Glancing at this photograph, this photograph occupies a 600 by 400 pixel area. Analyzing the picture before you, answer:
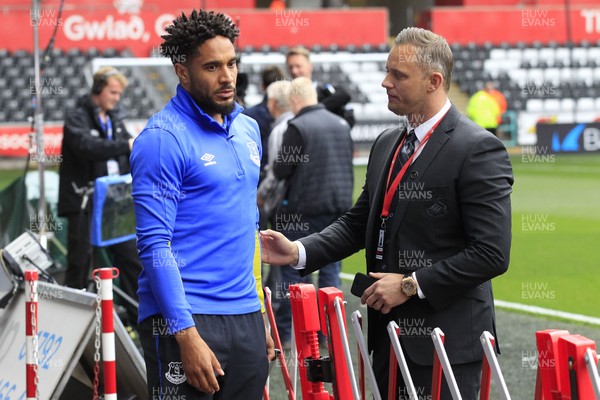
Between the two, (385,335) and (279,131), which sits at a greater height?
(279,131)

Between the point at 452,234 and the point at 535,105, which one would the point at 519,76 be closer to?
the point at 535,105

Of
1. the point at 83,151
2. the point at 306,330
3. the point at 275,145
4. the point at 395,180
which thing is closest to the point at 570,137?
the point at 275,145

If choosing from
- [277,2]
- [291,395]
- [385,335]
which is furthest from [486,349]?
[277,2]

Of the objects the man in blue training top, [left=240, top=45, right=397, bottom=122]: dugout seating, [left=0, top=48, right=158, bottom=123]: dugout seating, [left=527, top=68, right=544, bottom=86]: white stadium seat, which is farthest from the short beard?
[left=527, top=68, right=544, bottom=86]: white stadium seat

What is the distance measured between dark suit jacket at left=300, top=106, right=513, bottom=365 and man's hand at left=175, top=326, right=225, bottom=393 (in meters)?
0.78

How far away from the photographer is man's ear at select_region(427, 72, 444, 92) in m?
3.87

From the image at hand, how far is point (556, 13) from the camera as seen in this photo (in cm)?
3797

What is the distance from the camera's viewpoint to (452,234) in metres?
3.89

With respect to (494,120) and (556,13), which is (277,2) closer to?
(556,13)

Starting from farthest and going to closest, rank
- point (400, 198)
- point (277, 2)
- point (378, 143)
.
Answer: point (277, 2) → point (378, 143) → point (400, 198)

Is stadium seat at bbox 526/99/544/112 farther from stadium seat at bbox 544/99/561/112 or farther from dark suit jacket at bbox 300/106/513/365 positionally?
dark suit jacket at bbox 300/106/513/365

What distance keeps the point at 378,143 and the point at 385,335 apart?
748 mm

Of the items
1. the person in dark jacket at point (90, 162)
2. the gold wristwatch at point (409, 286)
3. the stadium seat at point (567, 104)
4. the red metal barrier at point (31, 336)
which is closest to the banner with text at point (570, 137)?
the stadium seat at point (567, 104)

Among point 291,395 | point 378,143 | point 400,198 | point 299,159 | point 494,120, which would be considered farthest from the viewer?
point 494,120
